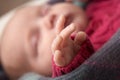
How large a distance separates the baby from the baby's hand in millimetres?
122

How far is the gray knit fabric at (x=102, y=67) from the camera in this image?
1.57 feet

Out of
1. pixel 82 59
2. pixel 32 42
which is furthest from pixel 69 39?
pixel 32 42

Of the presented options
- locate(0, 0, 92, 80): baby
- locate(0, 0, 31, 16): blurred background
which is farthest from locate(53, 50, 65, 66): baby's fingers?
locate(0, 0, 31, 16): blurred background

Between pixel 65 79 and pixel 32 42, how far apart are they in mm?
261

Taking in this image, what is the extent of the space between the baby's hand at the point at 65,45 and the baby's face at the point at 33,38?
0.55ft

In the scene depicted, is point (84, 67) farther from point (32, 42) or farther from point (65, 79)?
point (32, 42)

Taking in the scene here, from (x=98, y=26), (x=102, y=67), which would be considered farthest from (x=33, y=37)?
(x=102, y=67)

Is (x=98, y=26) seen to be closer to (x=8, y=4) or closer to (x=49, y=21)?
(x=49, y=21)

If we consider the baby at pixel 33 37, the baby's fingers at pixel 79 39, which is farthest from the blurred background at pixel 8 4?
the baby's fingers at pixel 79 39

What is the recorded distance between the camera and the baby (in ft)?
2.32

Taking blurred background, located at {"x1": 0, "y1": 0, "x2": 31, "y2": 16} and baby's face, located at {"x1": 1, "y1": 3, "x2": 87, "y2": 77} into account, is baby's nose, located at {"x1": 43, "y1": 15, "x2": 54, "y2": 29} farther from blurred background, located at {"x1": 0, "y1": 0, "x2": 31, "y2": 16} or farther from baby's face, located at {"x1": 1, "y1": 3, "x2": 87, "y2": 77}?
blurred background, located at {"x1": 0, "y1": 0, "x2": 31, "y2": 16}

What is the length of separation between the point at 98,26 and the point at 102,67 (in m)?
0.30

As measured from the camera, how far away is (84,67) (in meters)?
0.49

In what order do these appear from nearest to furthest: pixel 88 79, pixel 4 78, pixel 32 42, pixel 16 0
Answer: pixel 88 79, pixel 32 42, pixel 4 78, pixel 16 0
